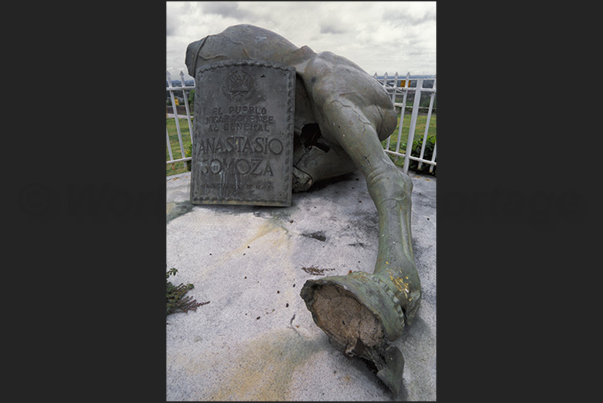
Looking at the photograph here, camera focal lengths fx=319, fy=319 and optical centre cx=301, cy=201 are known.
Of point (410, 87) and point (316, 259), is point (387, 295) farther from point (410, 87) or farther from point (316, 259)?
point (410, 87)

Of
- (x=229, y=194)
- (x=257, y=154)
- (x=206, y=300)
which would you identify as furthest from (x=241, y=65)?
(x=206, y=300)

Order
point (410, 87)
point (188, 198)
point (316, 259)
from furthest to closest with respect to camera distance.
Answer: point (410, 87) → point (188, 198) → point (316, 259)

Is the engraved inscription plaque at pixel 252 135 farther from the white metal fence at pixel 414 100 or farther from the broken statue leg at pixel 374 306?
the white metal fence at pixel 414 100

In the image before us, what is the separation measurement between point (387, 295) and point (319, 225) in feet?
4.73

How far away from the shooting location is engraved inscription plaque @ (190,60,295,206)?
10.5ft

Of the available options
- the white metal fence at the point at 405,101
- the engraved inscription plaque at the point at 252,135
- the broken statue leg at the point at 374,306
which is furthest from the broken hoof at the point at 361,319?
the white metal fence at the point at 405,101

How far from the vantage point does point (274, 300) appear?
2035 millimetres

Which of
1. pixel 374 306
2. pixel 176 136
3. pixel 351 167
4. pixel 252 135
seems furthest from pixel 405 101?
pixel 374 306

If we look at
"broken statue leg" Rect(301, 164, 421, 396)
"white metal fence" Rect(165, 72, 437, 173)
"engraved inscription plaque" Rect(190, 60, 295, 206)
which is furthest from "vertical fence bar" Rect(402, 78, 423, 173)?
"broken statue leg" Rect(301, 164, 421, 396)

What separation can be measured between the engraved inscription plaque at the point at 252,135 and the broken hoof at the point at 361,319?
173 cm

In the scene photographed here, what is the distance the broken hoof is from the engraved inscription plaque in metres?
1.73

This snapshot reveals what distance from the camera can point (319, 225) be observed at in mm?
2982

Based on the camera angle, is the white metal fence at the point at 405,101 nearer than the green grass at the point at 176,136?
Yes

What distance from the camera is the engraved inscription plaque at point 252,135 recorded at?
3.21 m
